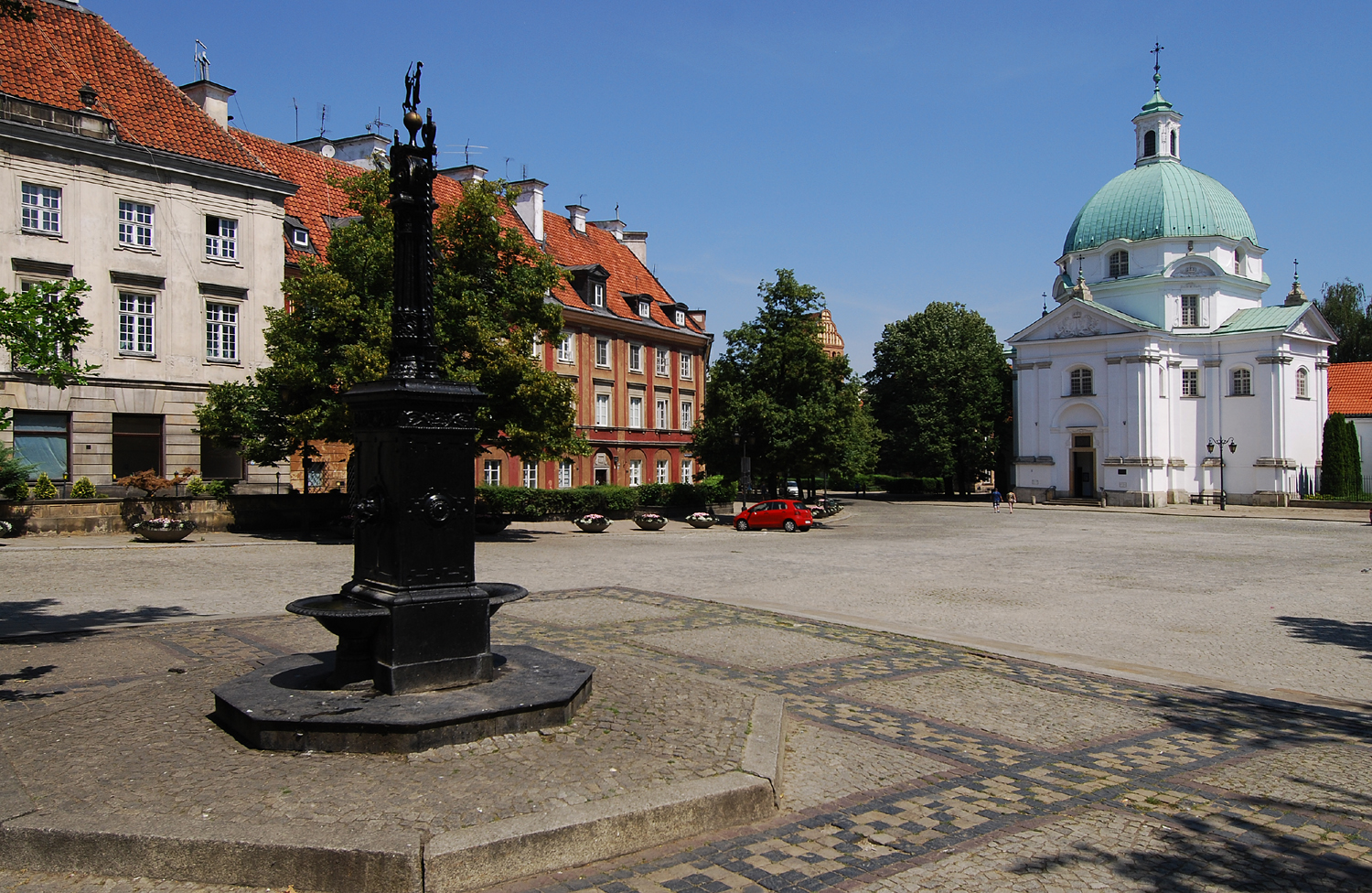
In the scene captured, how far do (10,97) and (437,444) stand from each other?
2789 centimetres

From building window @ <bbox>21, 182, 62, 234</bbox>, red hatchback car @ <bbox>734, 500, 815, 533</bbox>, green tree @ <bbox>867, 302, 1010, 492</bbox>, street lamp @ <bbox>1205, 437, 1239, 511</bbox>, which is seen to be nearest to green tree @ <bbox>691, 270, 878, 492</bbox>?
red hatchback car @ <bbox>734, 500, 815, 533</bbox>

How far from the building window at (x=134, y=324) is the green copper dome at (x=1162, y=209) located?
56216mm

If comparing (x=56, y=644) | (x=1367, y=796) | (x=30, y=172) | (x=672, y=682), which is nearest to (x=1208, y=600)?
(x=1367, y=796)

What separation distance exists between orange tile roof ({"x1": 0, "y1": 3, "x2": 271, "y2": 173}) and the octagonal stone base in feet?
93.4

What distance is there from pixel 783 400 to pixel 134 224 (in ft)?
77.1

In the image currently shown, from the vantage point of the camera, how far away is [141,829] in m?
4.79

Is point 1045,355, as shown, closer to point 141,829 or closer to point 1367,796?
point 1367,796

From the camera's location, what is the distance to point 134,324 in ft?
96.5

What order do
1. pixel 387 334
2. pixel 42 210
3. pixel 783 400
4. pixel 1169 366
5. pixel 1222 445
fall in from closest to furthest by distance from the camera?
pixel 387 334, pixel 42 210, pixel 783 400, pixel 1222 445, pixel 1169 366

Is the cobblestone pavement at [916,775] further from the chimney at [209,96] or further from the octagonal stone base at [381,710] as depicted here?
the chimney at [209,96]

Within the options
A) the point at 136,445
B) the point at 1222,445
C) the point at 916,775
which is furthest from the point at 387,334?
the point at 1222,445

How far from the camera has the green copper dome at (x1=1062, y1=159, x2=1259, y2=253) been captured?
60.3 meters

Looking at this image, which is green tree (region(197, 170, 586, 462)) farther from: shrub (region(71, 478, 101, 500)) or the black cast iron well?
the black cast iron well

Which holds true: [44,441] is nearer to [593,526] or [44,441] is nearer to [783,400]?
[593,526]
